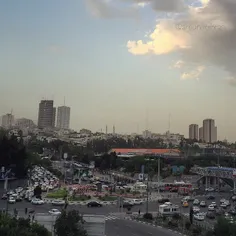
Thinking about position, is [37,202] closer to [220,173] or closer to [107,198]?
[107,198]

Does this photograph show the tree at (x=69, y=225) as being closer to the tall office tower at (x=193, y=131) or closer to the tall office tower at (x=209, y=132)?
the tall office tower at (x=209, y=132)

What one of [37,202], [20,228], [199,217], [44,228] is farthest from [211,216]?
[20,228]

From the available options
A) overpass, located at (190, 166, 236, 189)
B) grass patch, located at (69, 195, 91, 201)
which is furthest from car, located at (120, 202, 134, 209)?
overpass, located at (190, 166, 236, 189)

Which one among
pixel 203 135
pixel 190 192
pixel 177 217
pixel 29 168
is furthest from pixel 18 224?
pixel 203 135

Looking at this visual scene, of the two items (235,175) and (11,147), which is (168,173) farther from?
(11,147)

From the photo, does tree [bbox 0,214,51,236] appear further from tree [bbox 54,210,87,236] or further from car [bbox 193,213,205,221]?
car [bbox 193,213,205,221]
